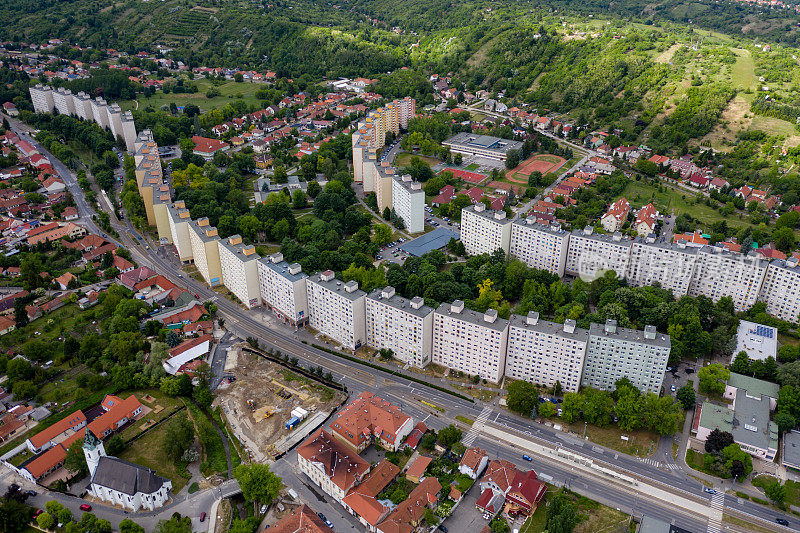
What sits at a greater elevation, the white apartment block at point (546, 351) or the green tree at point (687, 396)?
the white apartment block at point (546, 351)

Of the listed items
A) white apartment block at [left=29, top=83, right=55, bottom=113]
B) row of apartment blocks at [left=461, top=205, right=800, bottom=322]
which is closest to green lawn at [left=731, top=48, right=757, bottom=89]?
row of apartment blocks at [left=461, top=205, right=800, bottom=322]

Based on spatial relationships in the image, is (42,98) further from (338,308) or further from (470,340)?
(470,340)

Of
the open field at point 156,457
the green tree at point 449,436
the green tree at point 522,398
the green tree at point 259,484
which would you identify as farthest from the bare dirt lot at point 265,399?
the green tree at point 522,398

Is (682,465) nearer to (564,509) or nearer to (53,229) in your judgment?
(564,509)

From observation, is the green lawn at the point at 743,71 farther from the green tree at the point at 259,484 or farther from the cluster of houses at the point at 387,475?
the green tree at the point at 259,484

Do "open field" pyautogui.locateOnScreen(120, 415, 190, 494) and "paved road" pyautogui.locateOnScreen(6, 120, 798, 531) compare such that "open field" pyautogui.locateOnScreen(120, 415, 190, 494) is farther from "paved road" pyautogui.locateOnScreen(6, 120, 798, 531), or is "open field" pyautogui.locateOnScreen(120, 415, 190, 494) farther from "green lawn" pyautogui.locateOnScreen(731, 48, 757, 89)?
"green lawn" pyautogui.locateOnScreen(731, 48, 757, 89)

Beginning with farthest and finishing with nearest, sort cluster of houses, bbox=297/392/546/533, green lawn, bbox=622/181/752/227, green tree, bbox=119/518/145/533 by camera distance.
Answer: green lawn, bbox=622/181/752/227 → cluster of houses, bbox=297/392/546/533 → green tree, bbox=119/518/145/533

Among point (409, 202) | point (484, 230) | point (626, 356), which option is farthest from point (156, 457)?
point (409, 202)

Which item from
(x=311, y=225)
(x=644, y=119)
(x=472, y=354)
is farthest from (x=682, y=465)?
(x=644, y=119)
